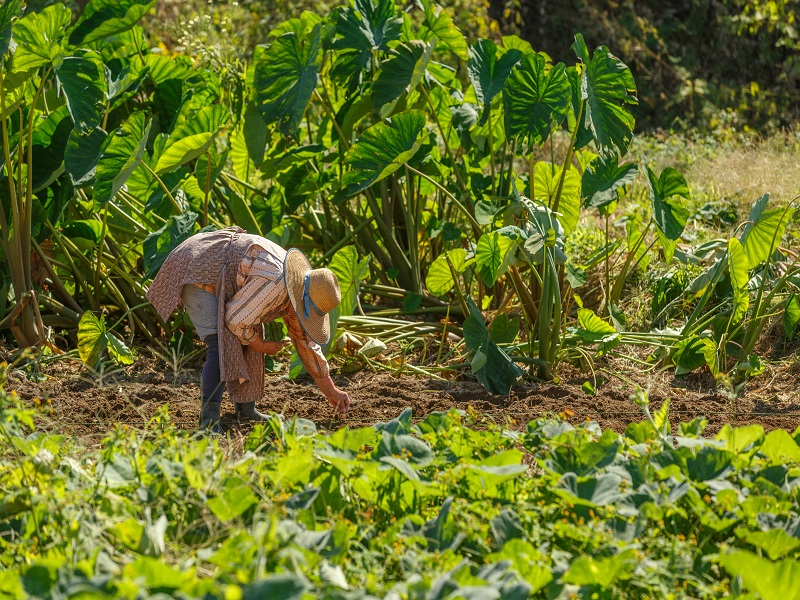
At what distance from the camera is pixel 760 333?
388 cm

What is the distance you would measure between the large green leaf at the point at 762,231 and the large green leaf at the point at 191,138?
6.32ft

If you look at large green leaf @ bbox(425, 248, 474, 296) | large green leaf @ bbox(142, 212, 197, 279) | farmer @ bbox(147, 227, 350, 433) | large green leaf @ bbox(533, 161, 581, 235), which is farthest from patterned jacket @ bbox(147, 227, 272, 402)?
large green leaf @ bbox(533, 161, 581, 235)

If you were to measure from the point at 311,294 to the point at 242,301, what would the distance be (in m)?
0.20

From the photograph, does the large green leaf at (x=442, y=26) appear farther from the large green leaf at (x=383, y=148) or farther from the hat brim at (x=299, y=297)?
the hat brim at (x=299, y=297)

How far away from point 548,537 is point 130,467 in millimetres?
922

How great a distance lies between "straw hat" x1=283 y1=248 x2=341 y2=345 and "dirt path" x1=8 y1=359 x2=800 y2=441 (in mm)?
334

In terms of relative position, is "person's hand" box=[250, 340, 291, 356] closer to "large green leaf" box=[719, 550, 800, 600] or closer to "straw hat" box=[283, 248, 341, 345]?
"straw hat" box=[283, 248, 341, 345]

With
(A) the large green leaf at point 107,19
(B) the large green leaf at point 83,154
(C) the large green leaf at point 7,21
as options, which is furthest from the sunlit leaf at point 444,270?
(C) the large green leaf at point 7,21

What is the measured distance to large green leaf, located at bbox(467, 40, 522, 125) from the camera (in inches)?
145

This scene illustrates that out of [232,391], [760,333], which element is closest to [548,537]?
[232,391]

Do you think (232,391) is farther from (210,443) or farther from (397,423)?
(397,423)

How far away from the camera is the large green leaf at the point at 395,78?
375 centimetres

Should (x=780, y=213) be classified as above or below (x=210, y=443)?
above

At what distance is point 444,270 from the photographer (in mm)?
3840
